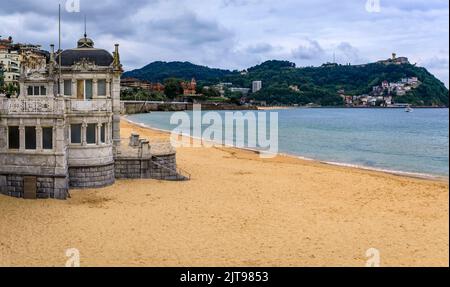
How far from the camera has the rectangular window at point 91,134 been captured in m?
25.4

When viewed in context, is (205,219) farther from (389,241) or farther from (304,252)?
(389,241)

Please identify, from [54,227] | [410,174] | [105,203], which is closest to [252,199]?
[105,203]

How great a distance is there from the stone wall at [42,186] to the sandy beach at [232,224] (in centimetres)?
52

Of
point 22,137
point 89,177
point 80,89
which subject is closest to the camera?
point 22,137

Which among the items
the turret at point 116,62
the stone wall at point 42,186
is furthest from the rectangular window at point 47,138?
the turret at point 116,62

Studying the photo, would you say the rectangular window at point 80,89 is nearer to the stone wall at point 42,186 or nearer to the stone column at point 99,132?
the stone column at point 99,132

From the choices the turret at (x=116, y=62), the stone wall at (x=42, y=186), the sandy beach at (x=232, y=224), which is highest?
the turret at (x=116, y=62)

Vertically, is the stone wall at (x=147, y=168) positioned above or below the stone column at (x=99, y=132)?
below

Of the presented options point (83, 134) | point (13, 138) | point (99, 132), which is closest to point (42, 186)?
point (13, 138)

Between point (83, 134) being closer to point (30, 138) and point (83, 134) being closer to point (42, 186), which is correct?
point (30, 138)

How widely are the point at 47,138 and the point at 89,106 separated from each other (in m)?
3.08

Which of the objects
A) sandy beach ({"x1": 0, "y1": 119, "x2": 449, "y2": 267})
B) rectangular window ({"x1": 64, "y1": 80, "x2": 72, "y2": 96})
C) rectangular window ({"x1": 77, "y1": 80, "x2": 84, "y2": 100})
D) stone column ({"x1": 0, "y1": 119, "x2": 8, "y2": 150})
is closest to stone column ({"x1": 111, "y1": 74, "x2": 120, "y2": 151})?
rectangular window ({"x1": 77, "y1": 80, "x2": 84, "y2": 100})

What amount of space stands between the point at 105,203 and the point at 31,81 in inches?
389

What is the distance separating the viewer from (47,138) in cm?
2289
